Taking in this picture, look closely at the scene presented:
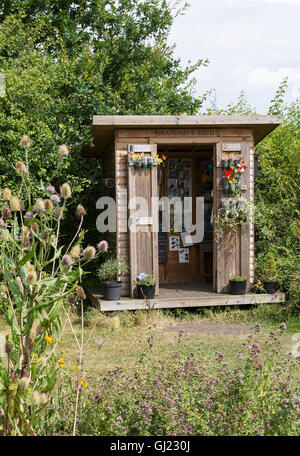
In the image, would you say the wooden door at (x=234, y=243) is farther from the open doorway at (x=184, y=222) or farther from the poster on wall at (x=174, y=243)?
the poster on wall at (x=174, y=243)

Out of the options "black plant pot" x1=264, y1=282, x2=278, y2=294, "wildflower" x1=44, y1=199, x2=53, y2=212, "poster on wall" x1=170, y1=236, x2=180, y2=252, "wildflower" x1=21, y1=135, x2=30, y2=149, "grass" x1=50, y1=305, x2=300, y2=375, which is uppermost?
"wildflower" x1=21, y1=135, x2=30, y2=149

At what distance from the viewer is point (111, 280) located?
7922 mm

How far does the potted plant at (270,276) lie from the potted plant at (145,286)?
1945 millimetres

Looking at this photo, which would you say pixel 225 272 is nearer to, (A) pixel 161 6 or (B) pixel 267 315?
(B) pixel 267 315

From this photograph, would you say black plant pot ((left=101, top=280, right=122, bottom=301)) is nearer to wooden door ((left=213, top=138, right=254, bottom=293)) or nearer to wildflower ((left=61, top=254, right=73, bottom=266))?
wooden door ((left=213, top=138, right=254, bottom=293))

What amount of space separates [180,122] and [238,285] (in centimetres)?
285

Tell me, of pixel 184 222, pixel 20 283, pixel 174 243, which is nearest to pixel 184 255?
pixel 174 243

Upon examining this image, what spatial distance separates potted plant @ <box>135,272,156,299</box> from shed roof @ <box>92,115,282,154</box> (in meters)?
2.44

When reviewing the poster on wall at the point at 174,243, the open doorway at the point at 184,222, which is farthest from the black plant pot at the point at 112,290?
the poster on wall at the point at 174,243

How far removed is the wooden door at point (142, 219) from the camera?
7898mm

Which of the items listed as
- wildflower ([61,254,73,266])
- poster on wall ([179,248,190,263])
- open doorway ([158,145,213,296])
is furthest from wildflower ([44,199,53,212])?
poster on wall ([179,248,190,263])

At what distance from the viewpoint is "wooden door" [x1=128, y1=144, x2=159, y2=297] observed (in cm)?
790

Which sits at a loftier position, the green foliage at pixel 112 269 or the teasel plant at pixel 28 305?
the teasel plant at pixel 28 305
